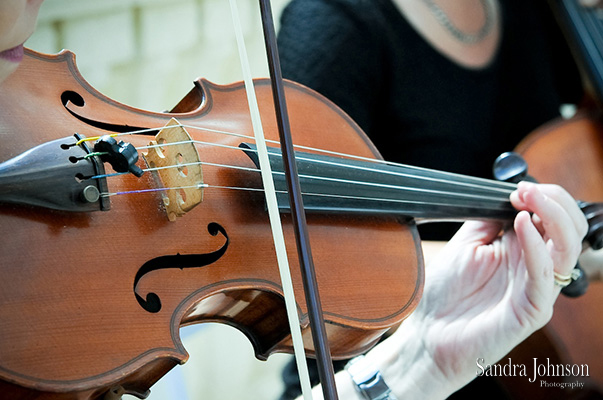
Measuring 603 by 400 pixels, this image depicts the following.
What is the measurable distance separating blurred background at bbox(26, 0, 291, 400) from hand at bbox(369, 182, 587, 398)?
81 centimetres

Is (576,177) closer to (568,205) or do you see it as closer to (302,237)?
(568,205)

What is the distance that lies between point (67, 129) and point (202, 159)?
0.11 m

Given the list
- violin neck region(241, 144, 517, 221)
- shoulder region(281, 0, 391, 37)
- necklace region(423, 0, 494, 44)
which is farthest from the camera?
necklace region(423, 0, 494, 44)

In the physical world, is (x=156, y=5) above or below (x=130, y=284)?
above

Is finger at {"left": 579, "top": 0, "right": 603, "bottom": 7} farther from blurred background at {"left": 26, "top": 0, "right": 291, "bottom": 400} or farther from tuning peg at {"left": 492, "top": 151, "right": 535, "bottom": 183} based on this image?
blurred background at {"left": 26, "top": 0, "right": 291, "bottom": 400}

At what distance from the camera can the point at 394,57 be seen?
1030 millimetres

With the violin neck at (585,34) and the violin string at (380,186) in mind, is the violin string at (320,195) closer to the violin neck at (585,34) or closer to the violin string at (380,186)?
the violin string at (380,186)

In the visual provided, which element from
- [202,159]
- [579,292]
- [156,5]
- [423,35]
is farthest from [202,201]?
[156,5]

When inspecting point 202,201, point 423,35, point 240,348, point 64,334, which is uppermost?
point 423,35

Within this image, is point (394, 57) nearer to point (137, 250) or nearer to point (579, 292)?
point (579, 292)

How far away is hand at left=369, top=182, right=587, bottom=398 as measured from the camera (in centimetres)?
76

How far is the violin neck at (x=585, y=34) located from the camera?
117 centimetres

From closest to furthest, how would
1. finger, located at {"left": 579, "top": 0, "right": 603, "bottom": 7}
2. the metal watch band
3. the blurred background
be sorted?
the metal watch band → finger, located at {"left": 579, "top": 0, "right": 603, "bottom": 7} → the blurred background

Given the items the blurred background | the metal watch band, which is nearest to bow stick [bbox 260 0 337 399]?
the metal watch band
